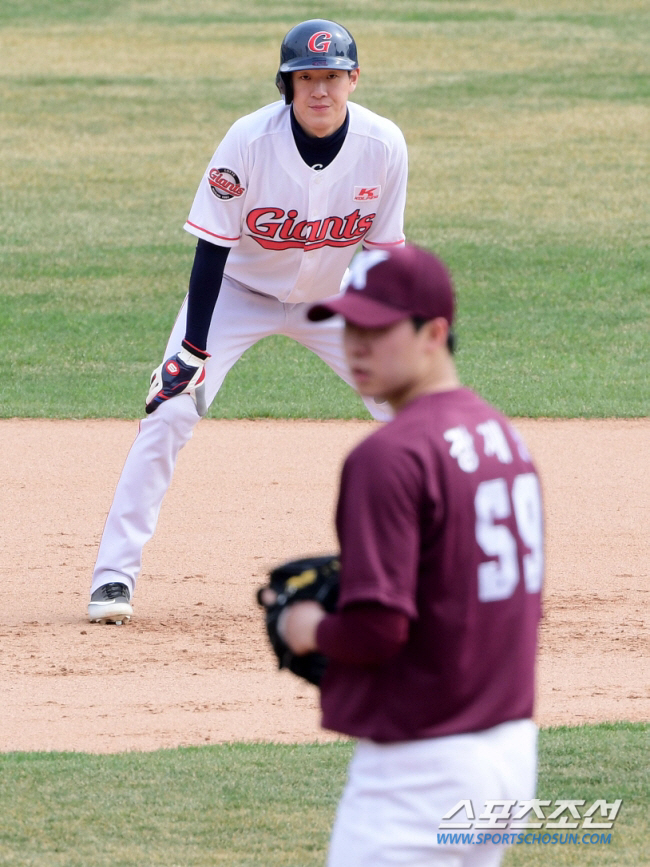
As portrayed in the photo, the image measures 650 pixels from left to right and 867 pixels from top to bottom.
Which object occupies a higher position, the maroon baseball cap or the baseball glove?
the maroon baseball cap

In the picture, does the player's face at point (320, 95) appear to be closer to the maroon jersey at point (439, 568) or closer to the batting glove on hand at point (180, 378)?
the batting glove on hand at point (180, 378)

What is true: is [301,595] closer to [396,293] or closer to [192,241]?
[396,293]

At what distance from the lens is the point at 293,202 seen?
5.86 m

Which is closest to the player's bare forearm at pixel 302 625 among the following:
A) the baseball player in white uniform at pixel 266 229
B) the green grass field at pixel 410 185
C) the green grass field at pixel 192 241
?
the green grass field at pixel 192 241

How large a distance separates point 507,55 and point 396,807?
23627 mm

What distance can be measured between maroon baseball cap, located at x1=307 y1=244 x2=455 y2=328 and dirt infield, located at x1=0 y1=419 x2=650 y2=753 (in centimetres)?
268

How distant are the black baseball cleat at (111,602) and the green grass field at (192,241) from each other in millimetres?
1422

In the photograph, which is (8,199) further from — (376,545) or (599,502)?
(376,545)

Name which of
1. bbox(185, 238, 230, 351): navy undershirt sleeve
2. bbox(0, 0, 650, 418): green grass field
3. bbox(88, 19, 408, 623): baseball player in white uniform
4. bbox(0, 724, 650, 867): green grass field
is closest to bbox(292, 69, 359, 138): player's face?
bbox(88, 19, 408, 623): baseball player in white uniform

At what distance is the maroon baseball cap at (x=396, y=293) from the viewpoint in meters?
2.41

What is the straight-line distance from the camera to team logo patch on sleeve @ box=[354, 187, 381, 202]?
590 cm

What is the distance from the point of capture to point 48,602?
6.31 meters

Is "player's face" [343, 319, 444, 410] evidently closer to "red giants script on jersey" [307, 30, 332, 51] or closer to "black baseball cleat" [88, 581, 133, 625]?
"red giants script on jersey" [307, 30, 332, 51]

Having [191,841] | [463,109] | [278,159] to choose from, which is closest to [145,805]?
[191,841]
